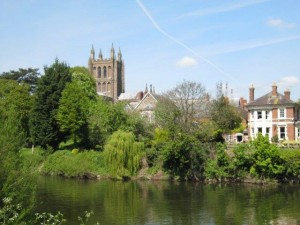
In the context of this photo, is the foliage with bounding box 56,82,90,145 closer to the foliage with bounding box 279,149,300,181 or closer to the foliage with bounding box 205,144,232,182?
the foliage with bounding box 205,144,232,182

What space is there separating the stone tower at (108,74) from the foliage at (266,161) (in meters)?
88.6

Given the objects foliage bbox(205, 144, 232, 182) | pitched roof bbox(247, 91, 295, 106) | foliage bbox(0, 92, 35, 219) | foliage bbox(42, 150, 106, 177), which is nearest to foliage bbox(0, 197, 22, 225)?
foliage bbox(0, 92, 35, 219)

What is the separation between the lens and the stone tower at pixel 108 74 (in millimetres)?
131250

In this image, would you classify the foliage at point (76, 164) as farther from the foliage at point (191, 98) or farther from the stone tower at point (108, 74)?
the stone tower at point (108, 74)

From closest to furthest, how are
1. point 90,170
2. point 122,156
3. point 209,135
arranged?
point 122,156, point 209,135, point 90,170

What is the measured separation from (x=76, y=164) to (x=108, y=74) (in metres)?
82.9

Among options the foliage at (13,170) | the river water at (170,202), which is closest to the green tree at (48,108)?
the river water at (170,202)

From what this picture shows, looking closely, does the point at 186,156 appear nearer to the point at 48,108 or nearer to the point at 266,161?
the point at 266,161

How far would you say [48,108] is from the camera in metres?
58.5

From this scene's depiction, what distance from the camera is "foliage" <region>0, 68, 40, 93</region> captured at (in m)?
85.9

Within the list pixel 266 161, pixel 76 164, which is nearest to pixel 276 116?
pixel 266 161

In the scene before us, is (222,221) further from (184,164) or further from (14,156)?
(184,164)

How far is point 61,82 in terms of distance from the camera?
59.9 m

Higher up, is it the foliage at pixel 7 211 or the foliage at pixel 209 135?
the foliage at pixel 209 135
